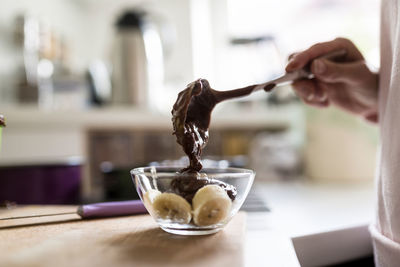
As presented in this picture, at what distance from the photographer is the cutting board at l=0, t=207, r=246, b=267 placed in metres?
0.37

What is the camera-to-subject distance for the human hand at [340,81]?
676mm

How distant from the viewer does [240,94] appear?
0.61 metres

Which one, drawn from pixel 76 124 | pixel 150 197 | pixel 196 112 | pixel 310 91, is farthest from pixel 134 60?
pixel 150 197

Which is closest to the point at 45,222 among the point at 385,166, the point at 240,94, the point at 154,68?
the point at 240,94

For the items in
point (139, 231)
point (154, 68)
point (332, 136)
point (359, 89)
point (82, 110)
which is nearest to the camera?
point (139, 231)

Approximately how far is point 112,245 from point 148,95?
120cm

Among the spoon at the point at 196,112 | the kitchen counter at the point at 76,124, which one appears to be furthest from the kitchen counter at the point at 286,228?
the kitchen counter at the point at 76,124

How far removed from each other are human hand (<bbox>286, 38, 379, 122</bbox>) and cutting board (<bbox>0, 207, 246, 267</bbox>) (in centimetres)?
31

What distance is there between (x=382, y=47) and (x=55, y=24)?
177cm

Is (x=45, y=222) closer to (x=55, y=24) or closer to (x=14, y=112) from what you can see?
(x=14, y=112)

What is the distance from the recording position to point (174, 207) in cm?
45

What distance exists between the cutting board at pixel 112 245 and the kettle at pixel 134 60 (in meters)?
1.07

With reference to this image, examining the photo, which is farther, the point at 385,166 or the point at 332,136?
the point at 332,136

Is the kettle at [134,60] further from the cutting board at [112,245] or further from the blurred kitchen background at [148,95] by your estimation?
the cutting board at [112,245]
